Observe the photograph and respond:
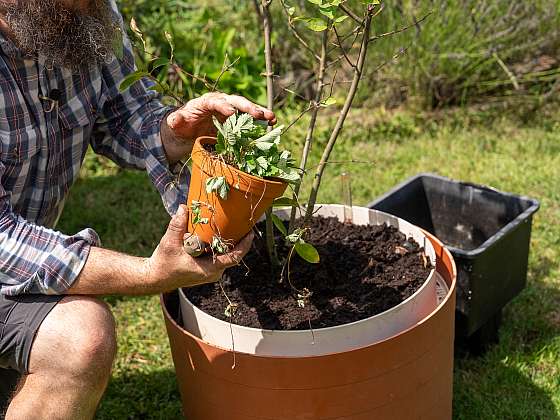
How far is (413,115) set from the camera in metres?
4.08

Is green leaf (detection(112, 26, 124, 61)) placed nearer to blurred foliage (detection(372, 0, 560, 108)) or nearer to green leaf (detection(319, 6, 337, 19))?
green leaf (detection(319, 6, 337, 19))

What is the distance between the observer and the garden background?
113 inches

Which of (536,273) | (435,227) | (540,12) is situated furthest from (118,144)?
(540,12)

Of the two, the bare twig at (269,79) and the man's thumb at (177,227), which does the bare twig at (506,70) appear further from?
the man's thumb at (177,227)

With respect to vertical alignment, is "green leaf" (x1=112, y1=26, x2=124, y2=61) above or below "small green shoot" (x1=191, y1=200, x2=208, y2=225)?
above

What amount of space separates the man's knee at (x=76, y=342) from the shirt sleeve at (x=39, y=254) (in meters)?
0.06

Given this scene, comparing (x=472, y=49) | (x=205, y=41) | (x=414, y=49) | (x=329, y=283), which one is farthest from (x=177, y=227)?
(x=205, y=41)

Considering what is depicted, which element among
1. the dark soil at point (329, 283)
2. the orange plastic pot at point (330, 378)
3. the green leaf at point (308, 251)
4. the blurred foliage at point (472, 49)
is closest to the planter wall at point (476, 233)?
the dark soil at point (329, 283)

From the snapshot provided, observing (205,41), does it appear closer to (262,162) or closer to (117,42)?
(117,42)

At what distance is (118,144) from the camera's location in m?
2.20

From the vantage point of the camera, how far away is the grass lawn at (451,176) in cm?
233

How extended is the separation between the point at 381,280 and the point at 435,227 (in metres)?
0.93

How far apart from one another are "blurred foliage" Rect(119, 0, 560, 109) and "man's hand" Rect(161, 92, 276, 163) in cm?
148

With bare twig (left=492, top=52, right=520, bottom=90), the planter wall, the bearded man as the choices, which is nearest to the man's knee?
the bearded man
